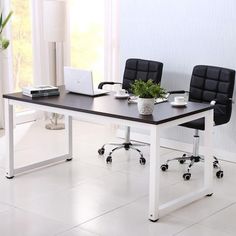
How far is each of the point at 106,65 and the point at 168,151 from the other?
1557 mm

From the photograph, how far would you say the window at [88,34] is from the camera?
7070 mm

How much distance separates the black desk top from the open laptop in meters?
0.05

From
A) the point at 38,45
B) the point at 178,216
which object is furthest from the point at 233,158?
the point at 38,45

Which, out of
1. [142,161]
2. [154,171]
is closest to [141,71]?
[142,161]

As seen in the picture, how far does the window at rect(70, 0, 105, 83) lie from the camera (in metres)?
7.07

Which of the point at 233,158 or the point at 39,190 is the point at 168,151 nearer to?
the point at 233,158

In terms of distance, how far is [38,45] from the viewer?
24.0 ft

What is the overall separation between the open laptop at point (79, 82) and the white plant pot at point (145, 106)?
80cm

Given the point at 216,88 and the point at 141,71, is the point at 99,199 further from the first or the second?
the point at 141,71

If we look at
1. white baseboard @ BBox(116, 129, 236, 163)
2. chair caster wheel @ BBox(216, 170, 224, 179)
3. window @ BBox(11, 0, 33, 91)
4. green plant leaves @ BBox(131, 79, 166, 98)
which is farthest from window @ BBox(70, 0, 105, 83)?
green plant leaves @ BBox(131, 79, 166, 98)

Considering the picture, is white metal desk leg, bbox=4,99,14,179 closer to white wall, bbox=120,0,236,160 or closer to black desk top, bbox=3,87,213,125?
black desk top, bbox=3,87,213,125

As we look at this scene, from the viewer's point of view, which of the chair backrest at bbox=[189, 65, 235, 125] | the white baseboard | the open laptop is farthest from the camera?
the white baseboard

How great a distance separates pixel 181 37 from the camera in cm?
591

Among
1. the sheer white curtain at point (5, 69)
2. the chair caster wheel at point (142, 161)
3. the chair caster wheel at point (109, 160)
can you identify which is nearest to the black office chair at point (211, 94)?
the chair caster wheel at point (142, 161)
